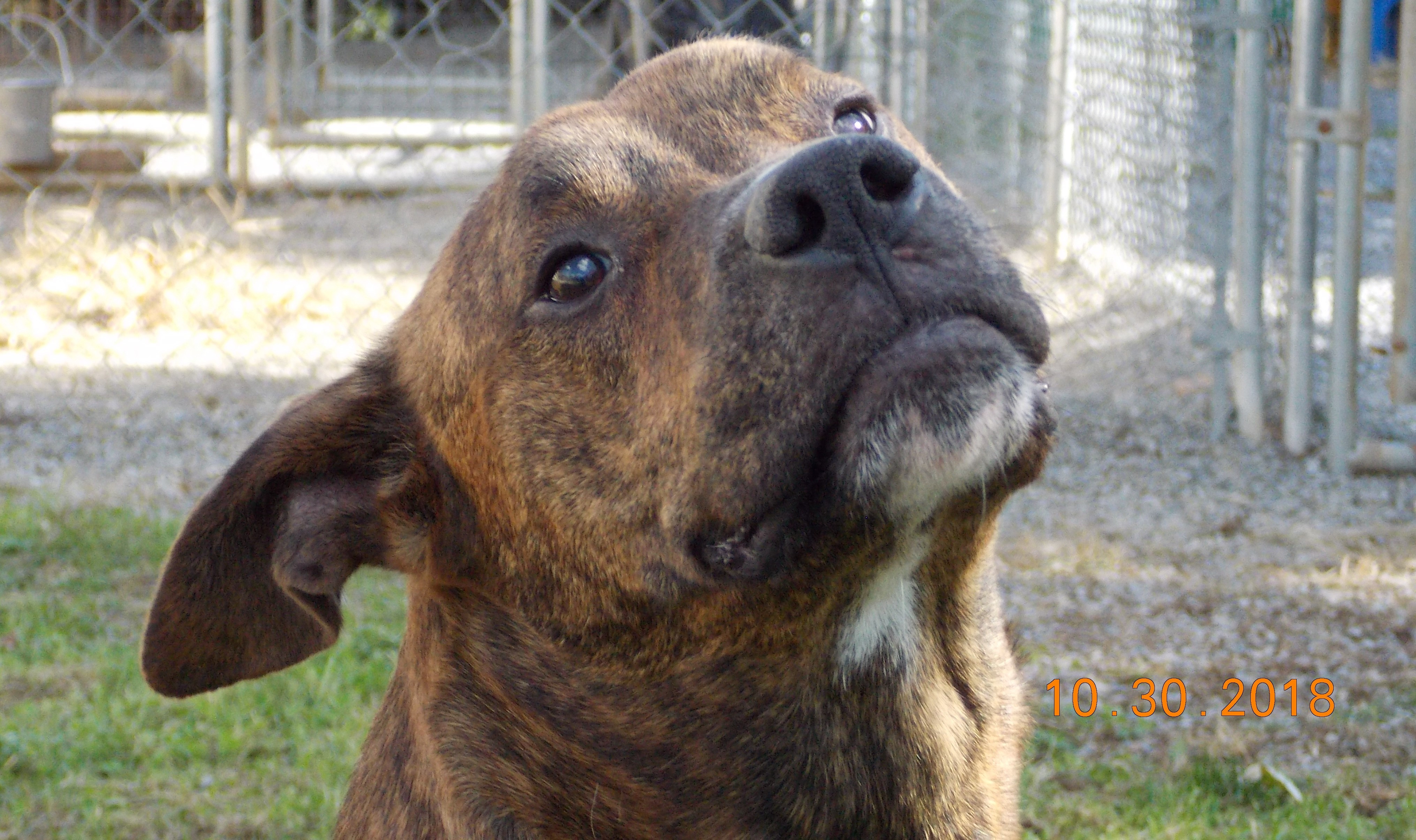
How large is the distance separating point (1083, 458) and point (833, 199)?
4141mm

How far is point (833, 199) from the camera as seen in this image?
69.2 inches

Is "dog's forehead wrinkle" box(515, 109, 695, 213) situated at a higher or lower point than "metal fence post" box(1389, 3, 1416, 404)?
higher

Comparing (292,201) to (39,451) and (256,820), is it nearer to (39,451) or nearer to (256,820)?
(39,451)

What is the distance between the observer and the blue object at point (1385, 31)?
13.3m

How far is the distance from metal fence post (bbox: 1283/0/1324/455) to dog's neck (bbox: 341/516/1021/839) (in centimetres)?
335

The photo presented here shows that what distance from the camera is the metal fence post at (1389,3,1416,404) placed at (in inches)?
190

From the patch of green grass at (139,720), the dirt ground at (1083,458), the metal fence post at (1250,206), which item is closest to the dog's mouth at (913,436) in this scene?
the dirt ground at (1083,458)

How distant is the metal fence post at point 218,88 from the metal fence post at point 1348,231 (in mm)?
5395

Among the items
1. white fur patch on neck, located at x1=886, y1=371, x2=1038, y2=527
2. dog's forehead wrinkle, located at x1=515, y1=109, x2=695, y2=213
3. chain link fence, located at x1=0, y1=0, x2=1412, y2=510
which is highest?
dog's forehead wrinkle, located at x1=515, y1=109, x2=695, y2=213

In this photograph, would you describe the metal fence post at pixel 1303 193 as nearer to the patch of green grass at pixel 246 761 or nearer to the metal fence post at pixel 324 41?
the patch of green grass at pixel 246 761

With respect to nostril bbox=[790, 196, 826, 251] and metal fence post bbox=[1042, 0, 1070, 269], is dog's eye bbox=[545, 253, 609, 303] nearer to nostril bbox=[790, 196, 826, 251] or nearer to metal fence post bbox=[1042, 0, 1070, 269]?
nostril bbox=[790, 196, 826, 251]

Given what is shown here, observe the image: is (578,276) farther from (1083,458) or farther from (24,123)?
(24,123)

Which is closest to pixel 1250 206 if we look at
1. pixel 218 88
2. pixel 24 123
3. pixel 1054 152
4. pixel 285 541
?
pixel 1054 152

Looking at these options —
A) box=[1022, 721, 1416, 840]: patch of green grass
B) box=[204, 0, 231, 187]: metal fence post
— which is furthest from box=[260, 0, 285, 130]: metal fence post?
box=[1022, 721, 1416, 840]: patch of green grass
